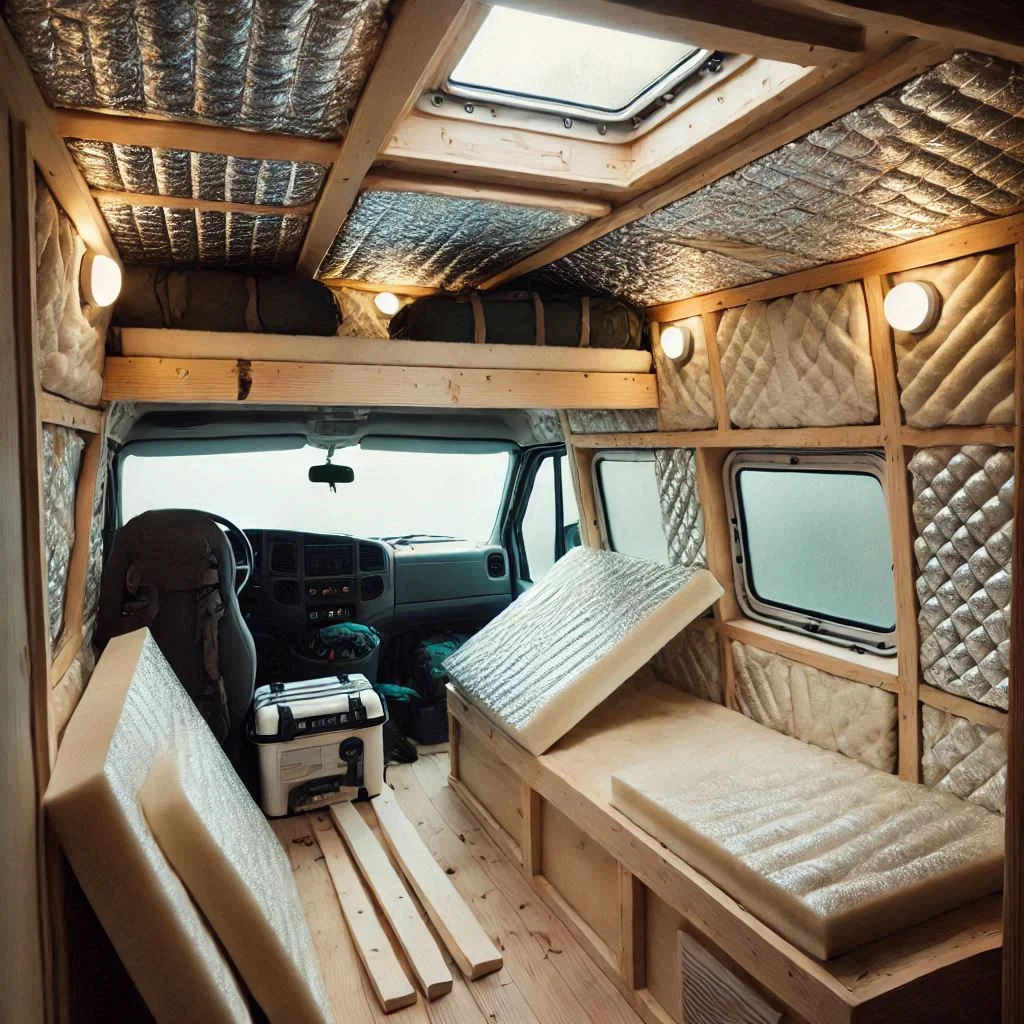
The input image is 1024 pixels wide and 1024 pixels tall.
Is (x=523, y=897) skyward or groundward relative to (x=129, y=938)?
groundward

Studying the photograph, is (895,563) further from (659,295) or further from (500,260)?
(500,260)

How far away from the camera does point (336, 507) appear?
507 cm

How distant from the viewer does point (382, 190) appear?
211 cm

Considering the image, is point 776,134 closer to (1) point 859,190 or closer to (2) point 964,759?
(1) point 859,190

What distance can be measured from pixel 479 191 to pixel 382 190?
10.7 inches

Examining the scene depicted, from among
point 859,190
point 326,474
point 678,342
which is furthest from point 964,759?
point 326,474

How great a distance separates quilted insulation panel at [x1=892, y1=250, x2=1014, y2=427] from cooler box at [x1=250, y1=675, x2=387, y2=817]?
2.64 meters

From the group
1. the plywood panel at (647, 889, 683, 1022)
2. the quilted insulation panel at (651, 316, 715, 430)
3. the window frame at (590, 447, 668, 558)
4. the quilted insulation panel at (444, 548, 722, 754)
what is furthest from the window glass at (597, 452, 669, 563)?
the plywood panel at (647, 889, 683, 1022)

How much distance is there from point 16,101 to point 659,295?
2.31 meters

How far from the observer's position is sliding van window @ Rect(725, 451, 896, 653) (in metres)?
2.67

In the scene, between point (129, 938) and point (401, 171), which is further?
point (401, 171)

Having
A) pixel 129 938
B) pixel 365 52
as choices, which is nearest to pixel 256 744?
pixel 129 938

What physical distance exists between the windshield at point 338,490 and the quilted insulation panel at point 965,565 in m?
3.13

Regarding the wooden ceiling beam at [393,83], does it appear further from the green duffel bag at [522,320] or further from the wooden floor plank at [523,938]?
the wooden floor plank at [523,938]
